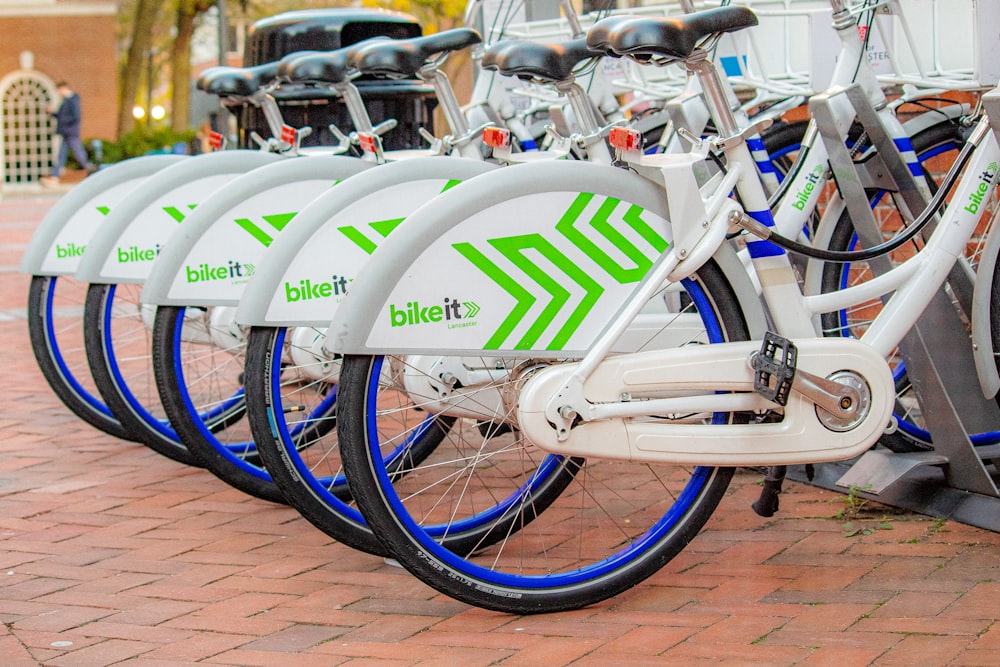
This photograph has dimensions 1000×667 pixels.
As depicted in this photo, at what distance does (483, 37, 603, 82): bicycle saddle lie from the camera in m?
3.43

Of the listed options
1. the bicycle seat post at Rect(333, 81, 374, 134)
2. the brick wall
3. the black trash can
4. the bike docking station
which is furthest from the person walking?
the bike docking station

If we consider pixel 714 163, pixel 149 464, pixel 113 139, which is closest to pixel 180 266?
pixel 149 464

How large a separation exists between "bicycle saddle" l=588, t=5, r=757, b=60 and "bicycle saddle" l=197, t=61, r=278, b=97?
6.53ft

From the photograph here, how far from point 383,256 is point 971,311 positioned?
1.55 metres

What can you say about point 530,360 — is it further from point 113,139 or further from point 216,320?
point 113,139

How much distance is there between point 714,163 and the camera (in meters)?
3.79

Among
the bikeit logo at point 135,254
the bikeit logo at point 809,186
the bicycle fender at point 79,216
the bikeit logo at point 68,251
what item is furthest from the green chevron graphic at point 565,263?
the bikeit logo at point 68,251

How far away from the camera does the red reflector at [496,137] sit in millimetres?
3637

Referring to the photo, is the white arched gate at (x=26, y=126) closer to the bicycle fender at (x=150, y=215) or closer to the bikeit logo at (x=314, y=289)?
the bicycle fender at (x=150, y=215)

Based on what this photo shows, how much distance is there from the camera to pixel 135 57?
2902 cm

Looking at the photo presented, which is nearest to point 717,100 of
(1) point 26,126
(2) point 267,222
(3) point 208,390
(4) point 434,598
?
(4) point 434,598

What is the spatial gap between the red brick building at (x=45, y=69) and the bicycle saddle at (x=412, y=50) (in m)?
29.7

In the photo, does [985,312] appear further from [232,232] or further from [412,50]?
[232,232]

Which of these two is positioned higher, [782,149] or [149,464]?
[782,149]
